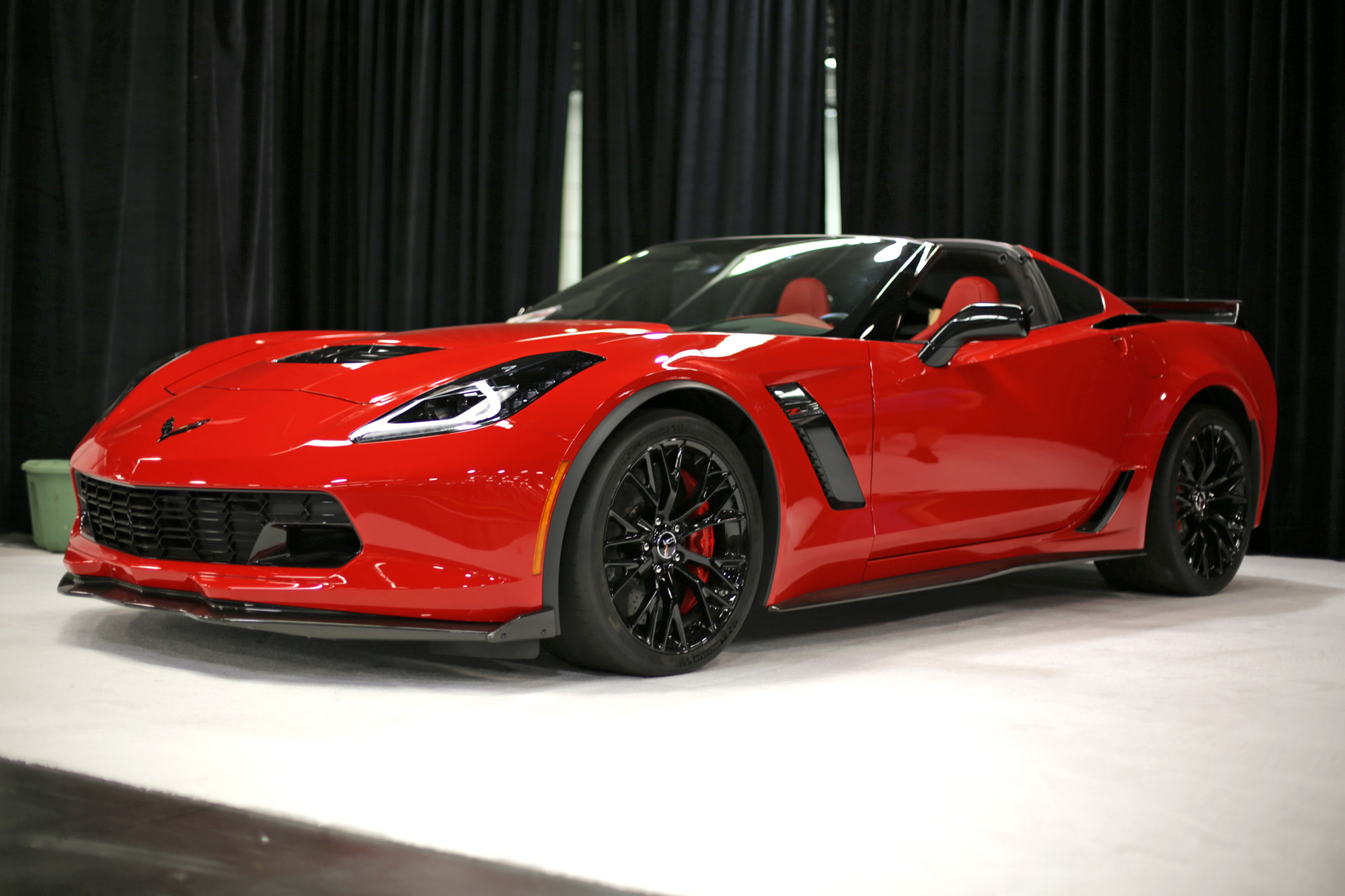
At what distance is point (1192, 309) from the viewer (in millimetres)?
4539

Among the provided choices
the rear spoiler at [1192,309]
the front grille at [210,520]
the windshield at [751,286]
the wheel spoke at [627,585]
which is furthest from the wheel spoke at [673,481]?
the rear spoiler at [1192,309]

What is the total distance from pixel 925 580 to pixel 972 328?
66 centimetres

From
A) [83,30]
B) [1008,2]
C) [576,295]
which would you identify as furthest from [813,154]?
[83,30]

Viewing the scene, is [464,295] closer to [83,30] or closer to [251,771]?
[83,30]

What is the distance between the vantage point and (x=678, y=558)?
2.81 m

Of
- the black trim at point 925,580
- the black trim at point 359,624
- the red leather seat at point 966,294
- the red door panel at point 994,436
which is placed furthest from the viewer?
the red leather seat at point 966,294

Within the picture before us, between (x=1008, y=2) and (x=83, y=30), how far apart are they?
13.5ft

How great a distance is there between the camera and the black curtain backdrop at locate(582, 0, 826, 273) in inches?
247

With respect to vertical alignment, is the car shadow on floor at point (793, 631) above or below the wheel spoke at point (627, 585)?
below

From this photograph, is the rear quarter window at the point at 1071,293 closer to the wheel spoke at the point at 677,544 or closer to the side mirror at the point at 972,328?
the side mirror at the point at 972,328

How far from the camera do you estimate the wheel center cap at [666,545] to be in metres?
2.77

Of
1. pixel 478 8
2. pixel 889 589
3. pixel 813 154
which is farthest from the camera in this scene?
pixel 478 8

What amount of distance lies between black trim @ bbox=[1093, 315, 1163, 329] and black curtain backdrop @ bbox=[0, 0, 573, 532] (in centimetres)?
339

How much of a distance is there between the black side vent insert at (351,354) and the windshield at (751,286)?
78cm
